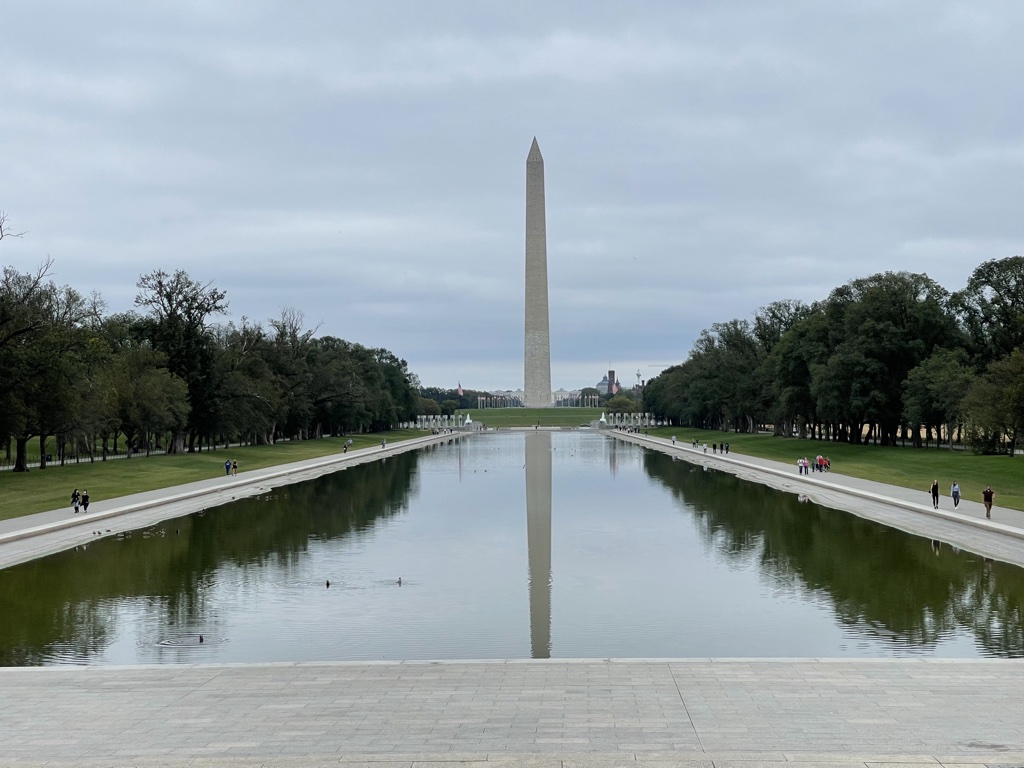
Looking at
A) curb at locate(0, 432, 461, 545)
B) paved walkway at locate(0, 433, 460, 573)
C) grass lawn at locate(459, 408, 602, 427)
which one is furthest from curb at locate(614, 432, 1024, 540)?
grass lawn at locate(459, 408, 602, 427)

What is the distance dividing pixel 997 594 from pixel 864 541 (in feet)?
20.8

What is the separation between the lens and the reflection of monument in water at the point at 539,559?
13.1 meters

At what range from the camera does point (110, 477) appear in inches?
1593

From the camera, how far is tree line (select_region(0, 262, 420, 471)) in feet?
124

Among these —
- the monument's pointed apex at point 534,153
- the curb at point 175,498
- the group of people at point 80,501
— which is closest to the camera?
the curb at point 175,498

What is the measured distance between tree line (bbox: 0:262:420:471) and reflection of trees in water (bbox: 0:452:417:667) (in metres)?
11.3

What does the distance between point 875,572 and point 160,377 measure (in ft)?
136

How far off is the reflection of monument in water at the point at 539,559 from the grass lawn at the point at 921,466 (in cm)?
1086

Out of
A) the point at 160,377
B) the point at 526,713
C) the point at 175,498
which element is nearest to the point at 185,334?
the point at 160,377

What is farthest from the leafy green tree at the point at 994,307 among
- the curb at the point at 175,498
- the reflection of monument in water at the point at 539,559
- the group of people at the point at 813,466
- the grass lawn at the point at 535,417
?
the grass lawn at the point at 535,417

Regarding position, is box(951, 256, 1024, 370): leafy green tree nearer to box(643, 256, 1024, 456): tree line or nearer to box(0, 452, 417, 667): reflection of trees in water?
box(643, 256, 1024, 456): tree line

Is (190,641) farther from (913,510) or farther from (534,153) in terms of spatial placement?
(534,153)

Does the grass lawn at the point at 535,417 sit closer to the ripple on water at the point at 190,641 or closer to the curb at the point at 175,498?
the curb at the point at 175,498

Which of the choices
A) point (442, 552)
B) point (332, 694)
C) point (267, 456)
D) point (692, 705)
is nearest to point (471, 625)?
point (332, 694)
